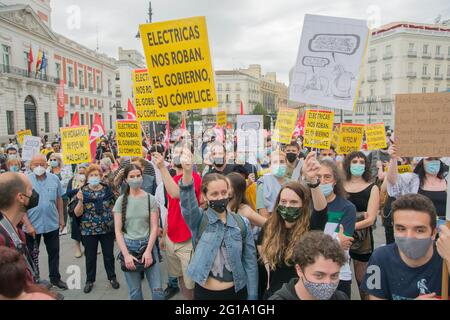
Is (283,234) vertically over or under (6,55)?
under

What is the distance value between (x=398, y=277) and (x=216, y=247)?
1.22 m

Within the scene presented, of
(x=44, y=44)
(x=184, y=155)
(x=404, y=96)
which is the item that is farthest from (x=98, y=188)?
(x=44, y=44)

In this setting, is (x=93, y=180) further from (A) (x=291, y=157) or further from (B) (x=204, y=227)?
(A) (x=291, y=157)

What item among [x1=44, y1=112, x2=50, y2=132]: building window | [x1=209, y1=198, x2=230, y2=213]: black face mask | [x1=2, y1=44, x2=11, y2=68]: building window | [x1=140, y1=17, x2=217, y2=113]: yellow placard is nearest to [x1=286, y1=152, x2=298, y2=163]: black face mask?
[x1=140, y1=17, x2=217, y2=113]: yellow placard

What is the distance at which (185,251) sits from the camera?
3.72m

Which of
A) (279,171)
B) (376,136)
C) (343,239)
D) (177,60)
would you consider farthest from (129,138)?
(376,136)

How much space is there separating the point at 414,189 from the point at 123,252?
3.36m

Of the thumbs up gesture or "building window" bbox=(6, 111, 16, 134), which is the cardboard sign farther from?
"building window" bbox=(6, 111, 16, 134)

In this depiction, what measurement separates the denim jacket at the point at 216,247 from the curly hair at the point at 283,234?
0.55 ft

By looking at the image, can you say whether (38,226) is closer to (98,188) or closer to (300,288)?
(98,188)

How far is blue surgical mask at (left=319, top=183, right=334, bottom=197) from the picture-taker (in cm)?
310

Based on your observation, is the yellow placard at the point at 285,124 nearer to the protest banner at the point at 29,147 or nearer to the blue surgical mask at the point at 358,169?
the blue surgical mask at the point at 358,169

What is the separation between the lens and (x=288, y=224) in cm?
261

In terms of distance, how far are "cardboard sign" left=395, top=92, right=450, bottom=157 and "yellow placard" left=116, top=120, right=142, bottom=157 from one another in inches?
154
